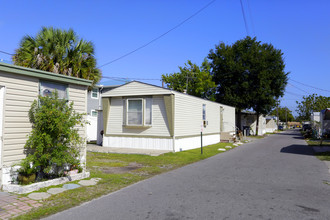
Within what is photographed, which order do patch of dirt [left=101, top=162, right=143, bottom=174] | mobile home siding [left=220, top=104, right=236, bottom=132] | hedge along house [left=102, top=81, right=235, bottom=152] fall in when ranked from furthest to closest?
mobile home siding [left=220, top=104, right=236, bottom=132] < hedge along house [left=102, top=81, right=235, bottom=152] < patch of dirt [left=101, top=162, right=143, bottom=174]

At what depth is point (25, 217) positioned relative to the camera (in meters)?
4.90

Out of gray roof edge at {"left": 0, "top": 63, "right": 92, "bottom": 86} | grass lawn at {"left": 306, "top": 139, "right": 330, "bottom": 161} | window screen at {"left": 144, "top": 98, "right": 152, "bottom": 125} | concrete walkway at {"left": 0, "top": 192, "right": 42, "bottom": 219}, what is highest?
gray roof edge at {"left": 0, "top": 63, "right": 92, "bottom": 86}

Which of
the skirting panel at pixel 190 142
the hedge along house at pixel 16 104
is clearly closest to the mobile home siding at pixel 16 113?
the hedge along house at pixel 16 104

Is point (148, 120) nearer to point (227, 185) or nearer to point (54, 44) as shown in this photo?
point (54, 44)

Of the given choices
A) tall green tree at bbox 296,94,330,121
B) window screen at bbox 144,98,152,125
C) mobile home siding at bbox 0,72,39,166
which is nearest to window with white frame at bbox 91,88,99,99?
window screen at bbox 144,98,152,125

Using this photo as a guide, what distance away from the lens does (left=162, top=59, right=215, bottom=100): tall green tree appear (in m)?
41.9

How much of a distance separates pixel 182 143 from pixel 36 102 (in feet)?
33.9

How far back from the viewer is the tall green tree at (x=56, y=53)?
1494 centimetres

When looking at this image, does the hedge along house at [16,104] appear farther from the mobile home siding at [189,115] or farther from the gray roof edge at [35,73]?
the mobile home siding at [189,115]

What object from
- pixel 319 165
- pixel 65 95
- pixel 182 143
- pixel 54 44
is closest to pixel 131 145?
pixel 182 143

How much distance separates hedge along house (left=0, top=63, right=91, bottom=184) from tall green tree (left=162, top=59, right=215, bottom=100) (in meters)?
31.8

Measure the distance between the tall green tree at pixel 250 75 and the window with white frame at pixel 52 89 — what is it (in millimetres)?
28908

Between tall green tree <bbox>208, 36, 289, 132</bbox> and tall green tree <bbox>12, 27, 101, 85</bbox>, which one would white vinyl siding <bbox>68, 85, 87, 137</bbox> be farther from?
tall green tree <bbox>208, 36, 289, 132</bbox>

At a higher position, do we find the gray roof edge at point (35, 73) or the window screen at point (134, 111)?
the gray roof edge at point (35, 73)
